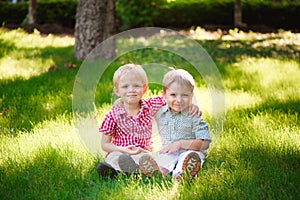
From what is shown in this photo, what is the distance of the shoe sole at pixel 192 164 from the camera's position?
256 cm

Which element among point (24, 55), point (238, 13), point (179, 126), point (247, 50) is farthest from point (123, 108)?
point (238, 13)

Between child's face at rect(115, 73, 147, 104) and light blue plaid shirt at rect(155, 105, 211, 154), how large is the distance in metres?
0.23

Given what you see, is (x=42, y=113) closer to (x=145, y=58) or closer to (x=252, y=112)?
(x=252, y=112)

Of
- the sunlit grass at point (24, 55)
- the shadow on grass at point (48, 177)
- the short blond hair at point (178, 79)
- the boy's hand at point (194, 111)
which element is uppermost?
the sunlit grass at point (24, 55)

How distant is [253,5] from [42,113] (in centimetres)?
1265

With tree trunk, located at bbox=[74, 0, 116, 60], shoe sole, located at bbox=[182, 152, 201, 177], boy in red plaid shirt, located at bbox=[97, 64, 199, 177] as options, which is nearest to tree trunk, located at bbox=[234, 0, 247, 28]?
tree trunk, located at bbox=[74, 0, 116, 60]

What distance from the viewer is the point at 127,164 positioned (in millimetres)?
2611

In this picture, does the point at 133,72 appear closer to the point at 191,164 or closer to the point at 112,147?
the point at 112,147

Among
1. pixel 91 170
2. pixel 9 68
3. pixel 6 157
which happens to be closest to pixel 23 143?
pixel 6 157

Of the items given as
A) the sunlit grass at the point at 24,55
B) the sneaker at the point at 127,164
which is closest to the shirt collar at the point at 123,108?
the sneaker at the point at 127,164

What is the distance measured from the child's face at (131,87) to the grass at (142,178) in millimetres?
506

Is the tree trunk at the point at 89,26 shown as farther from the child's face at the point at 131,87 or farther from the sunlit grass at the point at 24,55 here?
the child's face at the point at 131,87

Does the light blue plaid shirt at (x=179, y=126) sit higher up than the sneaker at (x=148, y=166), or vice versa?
the light blue plaid shirt at (x=179, y=126)

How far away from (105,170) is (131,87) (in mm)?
545
